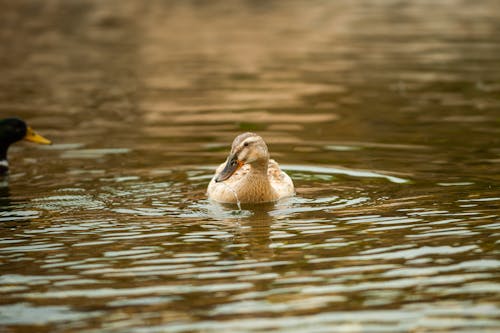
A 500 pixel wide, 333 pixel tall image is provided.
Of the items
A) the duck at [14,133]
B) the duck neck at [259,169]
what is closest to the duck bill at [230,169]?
the duck neck at [259,169]

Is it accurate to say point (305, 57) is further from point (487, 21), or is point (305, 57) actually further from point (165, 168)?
point (165, 168)

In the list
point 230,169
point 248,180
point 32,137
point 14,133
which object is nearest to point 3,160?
point 14,133

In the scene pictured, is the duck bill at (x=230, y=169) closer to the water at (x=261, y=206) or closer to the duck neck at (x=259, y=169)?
the duck neck at (x=259, y=169)

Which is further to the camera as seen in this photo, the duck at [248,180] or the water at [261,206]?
the duck at [248,180]

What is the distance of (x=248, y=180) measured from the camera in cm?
1196

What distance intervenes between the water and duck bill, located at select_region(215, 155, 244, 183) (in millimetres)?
377

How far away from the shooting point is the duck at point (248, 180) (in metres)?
11.6

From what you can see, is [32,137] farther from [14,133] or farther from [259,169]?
[259,169]

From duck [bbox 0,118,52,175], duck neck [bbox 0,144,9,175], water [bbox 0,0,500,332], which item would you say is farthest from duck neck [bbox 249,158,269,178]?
duck [bbox 0,118,52,175]

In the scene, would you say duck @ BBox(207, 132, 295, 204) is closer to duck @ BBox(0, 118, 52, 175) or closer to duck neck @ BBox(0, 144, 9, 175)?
duck neck @ BBox(0, 144, 9, 175)

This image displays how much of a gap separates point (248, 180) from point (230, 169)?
46cm

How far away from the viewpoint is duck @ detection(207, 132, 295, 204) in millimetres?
11602

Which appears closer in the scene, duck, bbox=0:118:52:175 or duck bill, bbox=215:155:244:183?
duck bill, bbox=215:155:244:183

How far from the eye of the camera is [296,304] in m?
7.54
